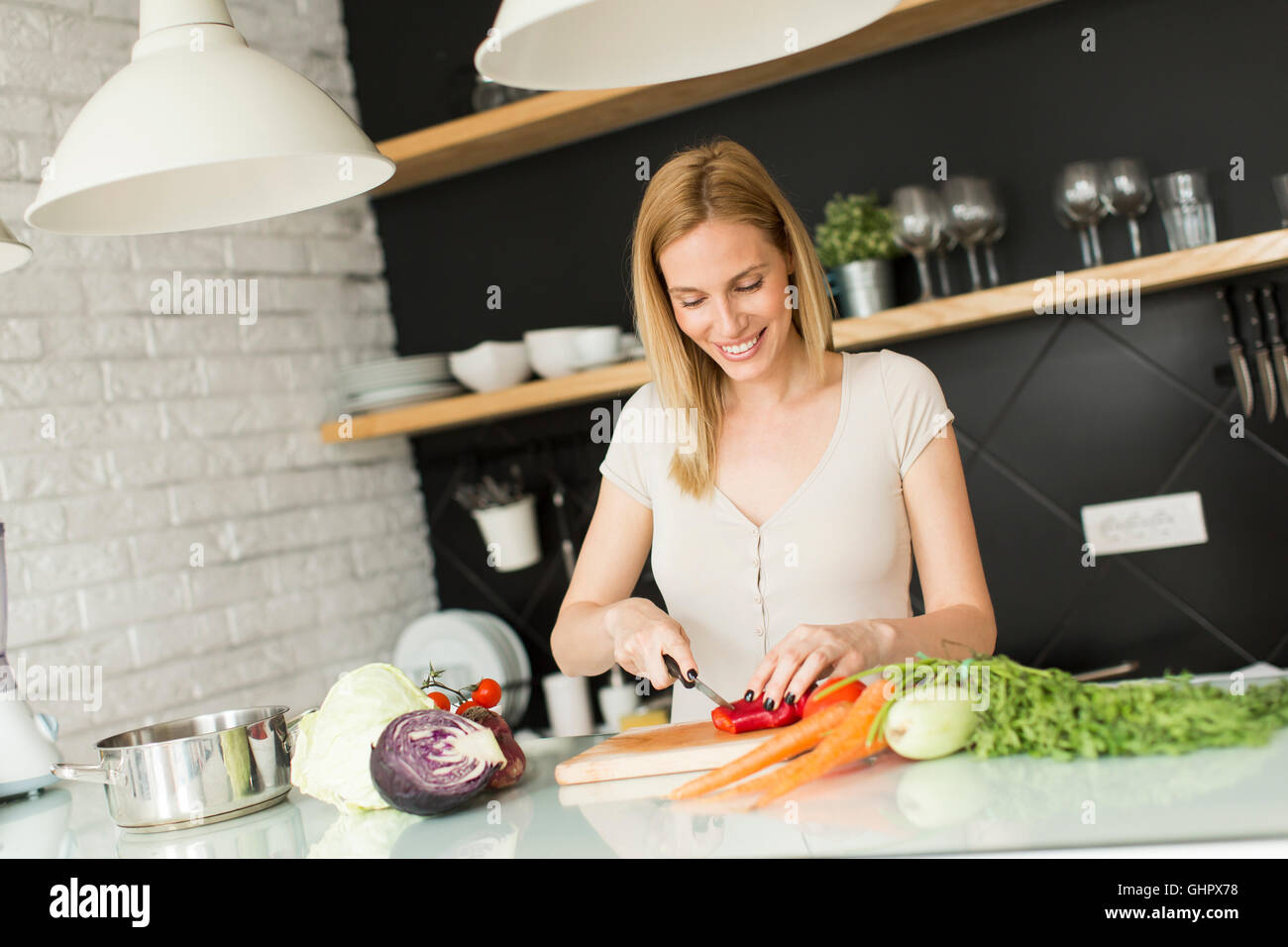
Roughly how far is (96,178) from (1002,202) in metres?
1.84

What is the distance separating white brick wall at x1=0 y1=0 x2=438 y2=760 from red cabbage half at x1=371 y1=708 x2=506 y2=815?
4.84 feet

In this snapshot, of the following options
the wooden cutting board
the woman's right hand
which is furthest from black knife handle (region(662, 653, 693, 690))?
the wooden cutting board

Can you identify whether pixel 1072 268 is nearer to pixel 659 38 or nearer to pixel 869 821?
pixel 659 38

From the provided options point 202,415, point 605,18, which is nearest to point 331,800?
point 605,18

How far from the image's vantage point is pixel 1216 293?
8.03 feet

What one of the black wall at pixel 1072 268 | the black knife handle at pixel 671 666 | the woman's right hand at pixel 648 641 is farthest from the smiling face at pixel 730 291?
the black wall at pixel 1072 268

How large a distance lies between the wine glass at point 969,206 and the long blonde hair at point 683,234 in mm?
627

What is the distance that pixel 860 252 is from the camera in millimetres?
2555

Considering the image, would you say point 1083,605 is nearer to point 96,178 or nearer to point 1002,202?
point 1002,202

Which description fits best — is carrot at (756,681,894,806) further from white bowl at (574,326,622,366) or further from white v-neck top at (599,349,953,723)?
white bowl at (574,326,622,366)

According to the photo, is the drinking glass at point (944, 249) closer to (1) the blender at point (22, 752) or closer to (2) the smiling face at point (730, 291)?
(2) the smiling face at point (730, 291)

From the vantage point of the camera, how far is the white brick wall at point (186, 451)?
248 cm

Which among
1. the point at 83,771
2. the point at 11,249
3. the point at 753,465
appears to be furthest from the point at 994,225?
the point at 83,771

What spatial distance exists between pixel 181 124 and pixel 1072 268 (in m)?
1.90
